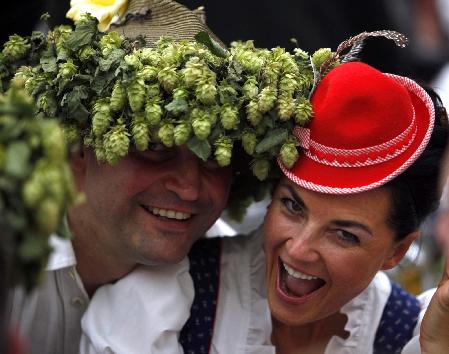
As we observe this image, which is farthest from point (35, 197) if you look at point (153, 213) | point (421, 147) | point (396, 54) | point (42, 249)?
point (396, 54)

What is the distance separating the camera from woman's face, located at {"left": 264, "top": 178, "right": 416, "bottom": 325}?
110 inches

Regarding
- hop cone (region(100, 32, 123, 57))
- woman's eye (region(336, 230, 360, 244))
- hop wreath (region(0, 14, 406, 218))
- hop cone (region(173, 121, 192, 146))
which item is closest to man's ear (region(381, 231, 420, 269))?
woman's eye (region(336, 230, 360, 244))

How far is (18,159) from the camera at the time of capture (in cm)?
167

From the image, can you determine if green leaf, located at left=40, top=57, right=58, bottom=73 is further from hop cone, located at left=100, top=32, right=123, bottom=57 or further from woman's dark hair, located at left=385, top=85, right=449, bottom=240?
woman's dark hair, located at left=385, top=85, right=449, bottom=240

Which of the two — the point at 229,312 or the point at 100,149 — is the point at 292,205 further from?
the point at 100,149

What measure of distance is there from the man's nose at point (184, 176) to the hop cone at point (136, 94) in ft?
0.89

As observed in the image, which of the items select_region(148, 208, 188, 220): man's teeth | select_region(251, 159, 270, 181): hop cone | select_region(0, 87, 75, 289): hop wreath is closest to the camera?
select_region(0, 87, 75, 289): hop wreath

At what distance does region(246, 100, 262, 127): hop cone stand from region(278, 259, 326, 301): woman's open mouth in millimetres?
524

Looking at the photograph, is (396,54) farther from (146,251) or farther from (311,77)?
(146,251)

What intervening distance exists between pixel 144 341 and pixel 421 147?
3.68ft

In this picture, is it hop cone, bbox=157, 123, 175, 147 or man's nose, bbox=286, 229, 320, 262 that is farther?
man's nose, bbox=286, 229, 320, 262

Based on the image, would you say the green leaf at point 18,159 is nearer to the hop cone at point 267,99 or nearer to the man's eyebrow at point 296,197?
the hop cone at point 267,99

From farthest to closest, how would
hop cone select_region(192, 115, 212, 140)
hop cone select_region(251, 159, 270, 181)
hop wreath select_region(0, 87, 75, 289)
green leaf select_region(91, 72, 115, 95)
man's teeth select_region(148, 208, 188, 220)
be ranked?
man's teeth select_region(148, 208, 188, 220) < hop cone select_region(251, 159, 270, 181) < green leaf select_region(91, 72, 115, 95) < hop cone select_region(192, 115, 212, 140) < hop wreath select_region(0, 87, 75, 289)

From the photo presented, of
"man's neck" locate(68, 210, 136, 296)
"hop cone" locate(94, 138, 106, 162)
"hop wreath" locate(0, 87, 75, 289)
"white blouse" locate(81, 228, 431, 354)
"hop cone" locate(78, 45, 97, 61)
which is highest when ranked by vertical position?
"hop wreath" locate(0, 87, 75, 289)
